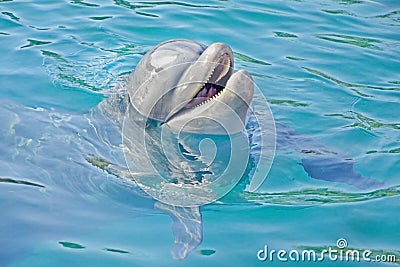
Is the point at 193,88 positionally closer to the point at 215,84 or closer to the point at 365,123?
the point at 215,84

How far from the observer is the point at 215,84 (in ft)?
18.4

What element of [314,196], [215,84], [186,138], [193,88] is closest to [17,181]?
[186,138]

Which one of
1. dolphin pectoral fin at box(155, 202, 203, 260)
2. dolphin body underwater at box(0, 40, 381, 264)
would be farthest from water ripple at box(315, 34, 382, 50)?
dolphin pectoral fin at box(155, 202, 203, 260)

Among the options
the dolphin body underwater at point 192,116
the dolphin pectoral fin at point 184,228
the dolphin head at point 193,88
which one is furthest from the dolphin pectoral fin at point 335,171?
the dolphin pectoral fin at point 184,228

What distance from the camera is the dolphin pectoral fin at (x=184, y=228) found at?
4.62 metres

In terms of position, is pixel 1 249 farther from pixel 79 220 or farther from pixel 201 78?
pixel 201 78

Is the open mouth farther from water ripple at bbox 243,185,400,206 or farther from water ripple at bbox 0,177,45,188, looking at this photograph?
water ripple at bbox 0,177,45,188

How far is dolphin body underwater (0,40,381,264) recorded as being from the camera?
5438 millimetres

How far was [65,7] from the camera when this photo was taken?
975 cm

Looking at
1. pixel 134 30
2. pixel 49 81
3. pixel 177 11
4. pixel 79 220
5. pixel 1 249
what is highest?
pixel 177 11

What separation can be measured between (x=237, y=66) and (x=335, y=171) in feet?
8.73

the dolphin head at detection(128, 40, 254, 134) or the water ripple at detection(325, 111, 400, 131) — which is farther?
the water ripple at detection(325, 111, 400, 131)

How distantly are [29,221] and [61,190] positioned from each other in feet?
1.44

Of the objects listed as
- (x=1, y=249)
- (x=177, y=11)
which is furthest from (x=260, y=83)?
(x=1, y=249)
